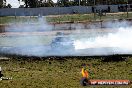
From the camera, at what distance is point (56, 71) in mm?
17953

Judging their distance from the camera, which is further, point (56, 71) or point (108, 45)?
point (108, 45)

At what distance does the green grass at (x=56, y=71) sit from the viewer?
14.9 meters

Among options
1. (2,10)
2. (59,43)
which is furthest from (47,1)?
(59,43)

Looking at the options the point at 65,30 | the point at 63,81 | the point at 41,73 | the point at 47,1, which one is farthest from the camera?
the point at 47,1

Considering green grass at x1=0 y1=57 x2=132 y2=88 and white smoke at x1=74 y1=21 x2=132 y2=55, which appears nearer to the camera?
green grass at x1=0 y1=57 x2=132 y2=88

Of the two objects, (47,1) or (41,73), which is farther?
(47,1)

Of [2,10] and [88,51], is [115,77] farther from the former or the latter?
[2,10]

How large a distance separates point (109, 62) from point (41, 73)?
485cm

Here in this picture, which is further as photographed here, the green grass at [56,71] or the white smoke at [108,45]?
the white smoke at [108,45]

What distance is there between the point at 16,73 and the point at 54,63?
11.2 ft

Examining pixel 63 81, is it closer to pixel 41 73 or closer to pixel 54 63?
pixel 41 73

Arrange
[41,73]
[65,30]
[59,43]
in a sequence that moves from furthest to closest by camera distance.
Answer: [65,30]
[59,43]
[41,73]

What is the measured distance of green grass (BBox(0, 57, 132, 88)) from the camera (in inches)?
587

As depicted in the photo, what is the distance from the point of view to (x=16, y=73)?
17.8m
